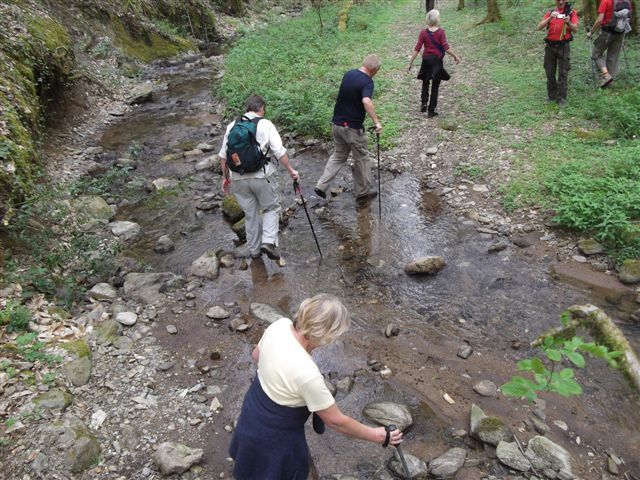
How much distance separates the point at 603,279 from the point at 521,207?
186cm

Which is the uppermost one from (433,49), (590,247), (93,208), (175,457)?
(433,49)

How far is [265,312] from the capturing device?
19.6ft

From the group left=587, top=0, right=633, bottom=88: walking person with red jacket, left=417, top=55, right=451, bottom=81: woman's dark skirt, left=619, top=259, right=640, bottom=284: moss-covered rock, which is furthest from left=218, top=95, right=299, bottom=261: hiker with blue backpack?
left=587, top=0, right=633, bottom=88: walking person with red jacket

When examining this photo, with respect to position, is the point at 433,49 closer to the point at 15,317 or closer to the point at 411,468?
the point at 411,468

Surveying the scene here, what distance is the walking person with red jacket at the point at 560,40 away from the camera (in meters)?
8.91

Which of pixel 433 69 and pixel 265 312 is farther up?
pixel 433 69

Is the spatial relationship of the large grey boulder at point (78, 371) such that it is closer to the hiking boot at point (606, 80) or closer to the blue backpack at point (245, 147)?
the blue backpack at point (245, 147)

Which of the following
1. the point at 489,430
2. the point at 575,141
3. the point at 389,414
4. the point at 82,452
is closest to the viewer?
the point at 82,452

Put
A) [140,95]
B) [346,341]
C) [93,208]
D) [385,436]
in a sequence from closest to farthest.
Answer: [385,436], [346,341], [93,208], [140,95]

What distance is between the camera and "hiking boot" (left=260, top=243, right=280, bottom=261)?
6.87m

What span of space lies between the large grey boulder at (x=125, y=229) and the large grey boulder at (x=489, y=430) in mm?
6141

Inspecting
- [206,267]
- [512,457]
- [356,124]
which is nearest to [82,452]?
[206,267]

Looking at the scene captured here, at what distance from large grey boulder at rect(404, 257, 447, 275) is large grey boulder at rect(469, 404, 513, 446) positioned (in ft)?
8.37

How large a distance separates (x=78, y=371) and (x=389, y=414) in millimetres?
3183
